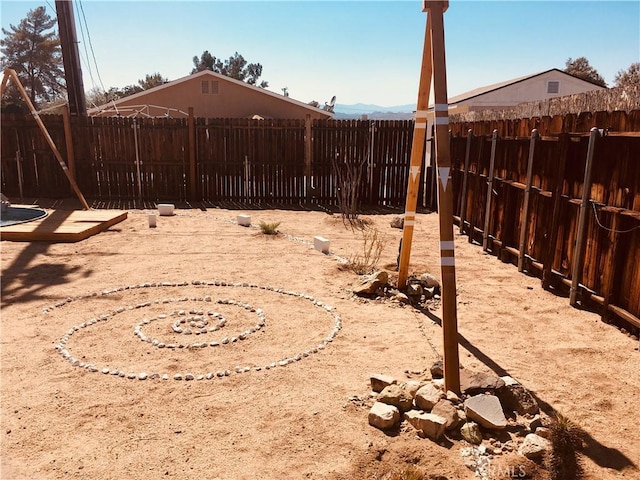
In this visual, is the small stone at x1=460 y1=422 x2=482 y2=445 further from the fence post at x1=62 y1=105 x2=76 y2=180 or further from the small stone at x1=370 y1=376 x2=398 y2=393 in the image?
the fence post at x1=62 y1=105 x2=76 y2=180

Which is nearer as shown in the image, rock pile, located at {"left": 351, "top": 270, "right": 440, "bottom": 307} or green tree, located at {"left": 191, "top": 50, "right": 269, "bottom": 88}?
rock pile, located at {"left": 351, "top": 270, "right": 440, "bottom": 307}

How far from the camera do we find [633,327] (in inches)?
166

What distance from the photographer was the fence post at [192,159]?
11250 mm

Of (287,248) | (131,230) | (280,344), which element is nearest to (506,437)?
(280,344)

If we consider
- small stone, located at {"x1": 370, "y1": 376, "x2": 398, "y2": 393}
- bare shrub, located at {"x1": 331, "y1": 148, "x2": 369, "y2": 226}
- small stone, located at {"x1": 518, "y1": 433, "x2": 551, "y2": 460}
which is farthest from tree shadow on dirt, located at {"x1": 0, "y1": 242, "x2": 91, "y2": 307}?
bare shrub, located at {"x1": 331, "y1": 148, "x2": 369, "y2": 226}

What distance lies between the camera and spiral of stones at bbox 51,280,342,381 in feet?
11.4

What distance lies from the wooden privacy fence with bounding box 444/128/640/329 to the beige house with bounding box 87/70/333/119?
46.3ft

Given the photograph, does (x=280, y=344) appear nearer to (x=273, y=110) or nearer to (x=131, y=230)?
(x=131, y=230)

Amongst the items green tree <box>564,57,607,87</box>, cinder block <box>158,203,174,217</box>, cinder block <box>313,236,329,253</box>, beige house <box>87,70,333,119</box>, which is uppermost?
green tree <box>564,57,607,87</box>

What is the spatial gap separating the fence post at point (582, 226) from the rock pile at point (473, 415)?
2277 millimetres

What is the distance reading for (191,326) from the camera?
4.39 m

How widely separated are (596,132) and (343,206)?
18.8 feet

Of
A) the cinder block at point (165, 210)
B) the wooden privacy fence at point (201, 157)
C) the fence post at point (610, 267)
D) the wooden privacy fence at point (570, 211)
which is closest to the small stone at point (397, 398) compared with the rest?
the wooden privacy fence at point (570, 211)

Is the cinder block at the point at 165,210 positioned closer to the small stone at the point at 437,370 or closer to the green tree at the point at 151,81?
the small stone at the point at 437,370
